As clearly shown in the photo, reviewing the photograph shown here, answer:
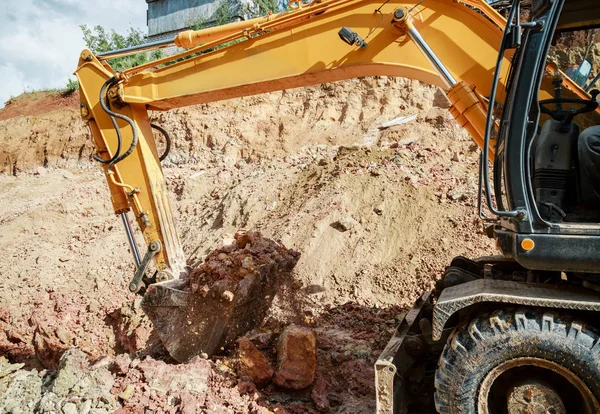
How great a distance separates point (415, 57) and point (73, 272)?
6.93 metres

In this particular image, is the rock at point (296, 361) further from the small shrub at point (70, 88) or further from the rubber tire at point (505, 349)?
the small shrub at point (70, 88)

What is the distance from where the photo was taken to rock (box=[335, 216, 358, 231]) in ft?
20.3

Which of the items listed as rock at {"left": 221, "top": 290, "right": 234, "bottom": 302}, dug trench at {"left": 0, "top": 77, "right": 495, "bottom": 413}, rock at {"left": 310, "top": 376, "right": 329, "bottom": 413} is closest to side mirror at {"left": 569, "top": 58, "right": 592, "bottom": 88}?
dug trench at {"left": 0, "top": 77, "right": 495, "bottom": 413}

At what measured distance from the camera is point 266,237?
255 inches

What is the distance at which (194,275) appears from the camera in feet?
14.6

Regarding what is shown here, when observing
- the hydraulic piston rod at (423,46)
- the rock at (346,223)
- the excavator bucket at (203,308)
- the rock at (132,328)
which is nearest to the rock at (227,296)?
the excavator bucket at (203,308)

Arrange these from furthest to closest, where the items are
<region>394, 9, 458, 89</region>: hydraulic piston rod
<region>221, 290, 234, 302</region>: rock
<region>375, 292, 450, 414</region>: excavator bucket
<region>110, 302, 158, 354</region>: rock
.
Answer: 1. <region>110, 302, 158, 354</region>: rock
2. <region>221, 290, 234, 302</region>: rock
3. <region>394, 9, 458, 89</region>: hydraulic piston rod
4. <region>375, 292, 450, 414</region>: excavator bucket

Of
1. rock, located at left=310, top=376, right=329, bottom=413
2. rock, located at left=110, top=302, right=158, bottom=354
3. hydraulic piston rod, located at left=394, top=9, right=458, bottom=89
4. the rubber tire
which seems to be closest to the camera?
the rubber tire

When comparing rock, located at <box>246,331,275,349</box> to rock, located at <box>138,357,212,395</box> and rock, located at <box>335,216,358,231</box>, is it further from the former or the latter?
rock, located at <box>335,216,358,231</box>

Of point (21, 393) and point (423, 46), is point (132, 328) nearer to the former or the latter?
point (21, 393)

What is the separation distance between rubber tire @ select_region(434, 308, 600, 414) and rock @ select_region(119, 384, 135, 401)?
2221 mm

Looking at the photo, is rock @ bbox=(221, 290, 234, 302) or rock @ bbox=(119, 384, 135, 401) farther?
rock @ bbox=(221, 290, 234, 302)

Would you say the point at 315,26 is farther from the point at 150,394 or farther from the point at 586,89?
the point at 150,394

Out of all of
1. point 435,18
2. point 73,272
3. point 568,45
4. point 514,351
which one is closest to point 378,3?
point 435,18
